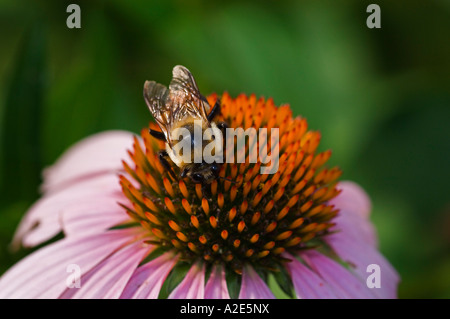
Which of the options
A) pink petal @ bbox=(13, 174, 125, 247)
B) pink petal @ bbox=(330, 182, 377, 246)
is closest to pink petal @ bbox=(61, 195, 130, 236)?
pink petal @ bbox=(13, 174, 125, 247)

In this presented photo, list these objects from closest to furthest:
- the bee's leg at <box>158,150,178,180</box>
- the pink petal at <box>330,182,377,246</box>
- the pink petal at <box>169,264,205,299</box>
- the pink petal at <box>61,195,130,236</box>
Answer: the pink petal at <box>169,264,205,299</box>
the bee's leg at <box>158,150,178,180</box>
the pink petal at <box>61,195,130,236</box>
the pink petal at <box>330,182,377,246</box>

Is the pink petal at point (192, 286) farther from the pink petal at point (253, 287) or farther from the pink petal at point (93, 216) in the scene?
the pink petal at point (93, 216)

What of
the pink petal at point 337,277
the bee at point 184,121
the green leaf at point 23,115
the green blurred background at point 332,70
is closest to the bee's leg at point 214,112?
the bee at point 184,121

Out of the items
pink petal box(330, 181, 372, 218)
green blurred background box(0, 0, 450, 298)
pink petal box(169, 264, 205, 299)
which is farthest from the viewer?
green blurred background box(0, 0, 450, 298)

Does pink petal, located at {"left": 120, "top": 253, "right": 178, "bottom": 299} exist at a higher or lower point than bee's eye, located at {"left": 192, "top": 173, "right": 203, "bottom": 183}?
lower

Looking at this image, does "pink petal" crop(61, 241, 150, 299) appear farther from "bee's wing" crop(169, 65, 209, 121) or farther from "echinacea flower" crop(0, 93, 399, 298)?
"bee's wing" crop(169, 65, 209, 121)

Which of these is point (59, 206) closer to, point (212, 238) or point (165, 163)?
point (165, 163)
